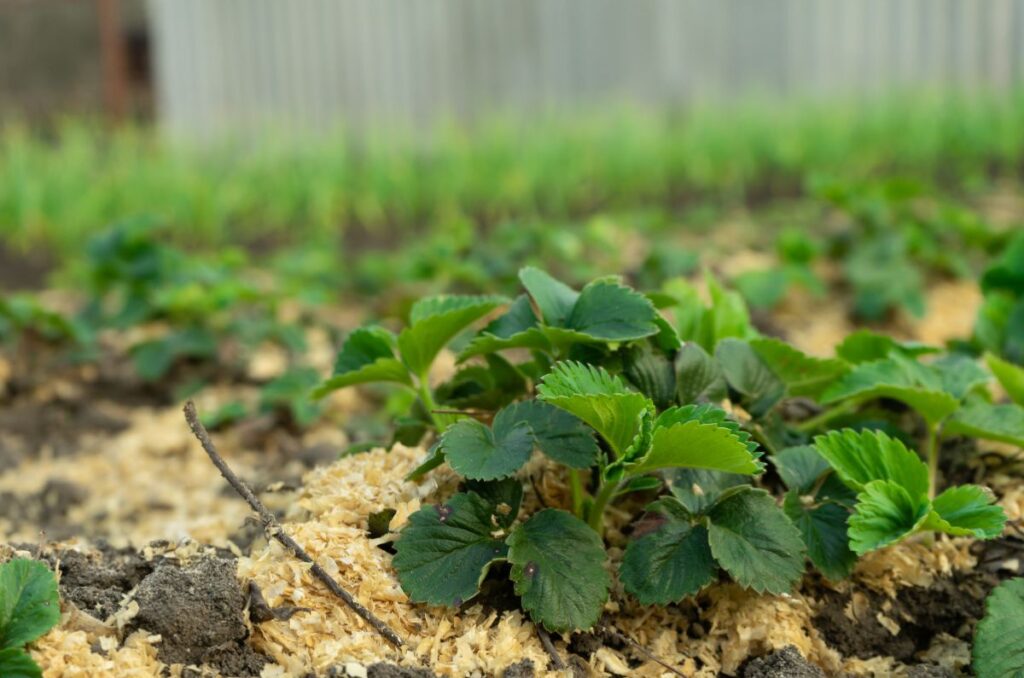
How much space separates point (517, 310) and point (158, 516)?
1023mm

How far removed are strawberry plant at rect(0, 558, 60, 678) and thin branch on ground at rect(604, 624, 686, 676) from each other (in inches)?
24.2

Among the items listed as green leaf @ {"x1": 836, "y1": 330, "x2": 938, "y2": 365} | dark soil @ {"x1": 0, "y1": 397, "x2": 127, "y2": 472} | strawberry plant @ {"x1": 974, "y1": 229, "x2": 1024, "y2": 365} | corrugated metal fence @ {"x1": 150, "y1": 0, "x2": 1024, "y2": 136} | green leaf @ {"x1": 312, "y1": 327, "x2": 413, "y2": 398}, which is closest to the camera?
green leaf @ {"x1": 312, "y1": 327, "x2": 413, "y2": 398}

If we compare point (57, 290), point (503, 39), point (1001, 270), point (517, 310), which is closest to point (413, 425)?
point (517, 310)

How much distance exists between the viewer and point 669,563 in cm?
135

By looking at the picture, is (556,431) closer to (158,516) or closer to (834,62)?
(158,516)

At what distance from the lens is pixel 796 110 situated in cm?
572

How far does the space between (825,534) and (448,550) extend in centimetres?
47

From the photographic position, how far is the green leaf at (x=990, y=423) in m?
1.57

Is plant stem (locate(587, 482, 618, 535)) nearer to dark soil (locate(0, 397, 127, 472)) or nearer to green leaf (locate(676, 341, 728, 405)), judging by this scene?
green leaf (locate(676, 341, 728, 405))

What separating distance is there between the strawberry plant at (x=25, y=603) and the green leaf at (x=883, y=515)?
869mm

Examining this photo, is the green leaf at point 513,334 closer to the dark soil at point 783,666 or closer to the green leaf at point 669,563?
the green leaf at point 669,563

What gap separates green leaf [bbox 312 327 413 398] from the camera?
1539 millimetres

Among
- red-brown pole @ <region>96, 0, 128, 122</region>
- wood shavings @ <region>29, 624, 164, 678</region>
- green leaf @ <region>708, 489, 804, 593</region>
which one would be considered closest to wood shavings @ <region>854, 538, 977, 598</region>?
green leaf @ <region>708, 489, 804, 593</region>

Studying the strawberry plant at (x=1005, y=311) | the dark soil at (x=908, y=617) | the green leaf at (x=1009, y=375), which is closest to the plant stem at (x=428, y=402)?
the dark soil at (x=908, y=617)
